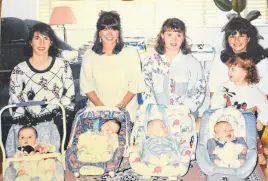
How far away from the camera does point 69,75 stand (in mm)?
2525

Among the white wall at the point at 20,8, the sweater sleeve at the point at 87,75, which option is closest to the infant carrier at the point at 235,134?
the sweater sleeve at the point at 87,75

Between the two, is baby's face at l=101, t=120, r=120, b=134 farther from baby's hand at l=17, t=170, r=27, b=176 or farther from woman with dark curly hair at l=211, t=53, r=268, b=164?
woman with dark curly hair at l=211, t=53, r=268, b=164

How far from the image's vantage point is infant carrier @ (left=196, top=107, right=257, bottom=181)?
2.06 metres

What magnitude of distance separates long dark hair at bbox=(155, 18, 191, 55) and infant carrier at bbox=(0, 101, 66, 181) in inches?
31.3

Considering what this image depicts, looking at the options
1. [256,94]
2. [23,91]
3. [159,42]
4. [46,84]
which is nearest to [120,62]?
[159,42]

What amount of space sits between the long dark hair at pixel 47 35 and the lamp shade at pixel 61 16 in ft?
0.27

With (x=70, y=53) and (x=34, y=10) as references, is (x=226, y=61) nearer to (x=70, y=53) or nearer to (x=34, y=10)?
(x=70, y=53)

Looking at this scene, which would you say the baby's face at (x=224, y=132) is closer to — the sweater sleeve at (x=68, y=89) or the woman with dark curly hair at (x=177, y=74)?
the woman with dark curly hair at (x=177, y=74)

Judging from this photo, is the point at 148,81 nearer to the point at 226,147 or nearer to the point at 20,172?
the point at 226,147

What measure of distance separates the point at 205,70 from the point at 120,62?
594 mm

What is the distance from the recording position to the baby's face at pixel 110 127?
2.40 metres

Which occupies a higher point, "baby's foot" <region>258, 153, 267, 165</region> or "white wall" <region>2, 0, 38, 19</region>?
"white wall" <region>2, 0, 38, 19</region>

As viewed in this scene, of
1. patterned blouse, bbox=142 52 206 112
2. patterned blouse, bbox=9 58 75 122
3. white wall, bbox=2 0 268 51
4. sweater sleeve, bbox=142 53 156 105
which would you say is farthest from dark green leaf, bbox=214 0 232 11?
patterned blouse, bbox=9 58 75 122

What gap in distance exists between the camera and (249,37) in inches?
96.8
